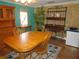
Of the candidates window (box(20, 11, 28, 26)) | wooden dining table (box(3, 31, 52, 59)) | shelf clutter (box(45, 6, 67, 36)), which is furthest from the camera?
window (box(20, 11, 28, 26))

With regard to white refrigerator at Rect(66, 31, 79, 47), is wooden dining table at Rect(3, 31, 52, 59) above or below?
above

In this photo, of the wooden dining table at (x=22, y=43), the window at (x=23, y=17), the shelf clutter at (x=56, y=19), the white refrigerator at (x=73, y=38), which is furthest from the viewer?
the window at (x=23, y=17)

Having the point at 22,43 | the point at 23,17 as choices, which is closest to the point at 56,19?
the point at 23,17

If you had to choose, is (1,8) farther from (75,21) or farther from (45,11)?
(75,21)

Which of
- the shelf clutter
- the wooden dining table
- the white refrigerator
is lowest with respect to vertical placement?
the white refrigerator

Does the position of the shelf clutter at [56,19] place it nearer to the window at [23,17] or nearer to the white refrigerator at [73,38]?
the white refrigerator at [73,38]

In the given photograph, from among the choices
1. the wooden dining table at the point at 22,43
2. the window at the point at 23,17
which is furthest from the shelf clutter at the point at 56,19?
the wooden dining table at the point at 22,43

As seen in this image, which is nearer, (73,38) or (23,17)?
(73,38)

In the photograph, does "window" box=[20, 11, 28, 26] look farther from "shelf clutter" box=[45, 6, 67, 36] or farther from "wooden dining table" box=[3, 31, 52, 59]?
"wooden dining table" box=[3, 31, 52, 59]

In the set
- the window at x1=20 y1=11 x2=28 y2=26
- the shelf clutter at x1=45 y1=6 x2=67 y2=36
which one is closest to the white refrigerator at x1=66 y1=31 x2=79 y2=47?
the shelf clutter at x1=45 y1=6 x2=67 y2=36

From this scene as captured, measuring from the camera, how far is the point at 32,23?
7219mm

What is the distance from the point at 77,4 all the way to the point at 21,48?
4.70 m

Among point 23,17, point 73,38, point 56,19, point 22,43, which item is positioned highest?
point 23,17

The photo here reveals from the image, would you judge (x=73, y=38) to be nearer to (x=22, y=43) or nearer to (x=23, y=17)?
(x=22, y=43)
